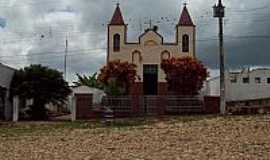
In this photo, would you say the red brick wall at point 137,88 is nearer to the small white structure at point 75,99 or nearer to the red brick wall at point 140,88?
the red brick wall at point 140,88

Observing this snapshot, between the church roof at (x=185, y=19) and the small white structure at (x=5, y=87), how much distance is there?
25424 mm

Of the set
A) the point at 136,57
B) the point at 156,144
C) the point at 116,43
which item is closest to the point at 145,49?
the point at 136,57

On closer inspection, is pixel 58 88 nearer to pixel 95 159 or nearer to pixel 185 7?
pixel 185 7

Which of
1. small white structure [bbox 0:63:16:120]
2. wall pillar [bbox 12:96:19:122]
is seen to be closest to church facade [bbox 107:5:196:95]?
small white structure [bbox 0:63:16:120]

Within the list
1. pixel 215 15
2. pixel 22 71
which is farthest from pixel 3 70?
pixel 215 15

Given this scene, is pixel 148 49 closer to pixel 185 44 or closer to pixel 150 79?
pixel 150 79

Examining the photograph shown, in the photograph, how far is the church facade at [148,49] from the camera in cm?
6956

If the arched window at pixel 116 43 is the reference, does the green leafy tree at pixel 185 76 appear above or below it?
below

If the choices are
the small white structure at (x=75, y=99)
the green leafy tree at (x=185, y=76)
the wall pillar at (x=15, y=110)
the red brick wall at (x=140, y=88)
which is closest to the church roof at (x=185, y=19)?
the red brick wall at (x=140, y=88)

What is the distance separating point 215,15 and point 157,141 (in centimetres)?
2772

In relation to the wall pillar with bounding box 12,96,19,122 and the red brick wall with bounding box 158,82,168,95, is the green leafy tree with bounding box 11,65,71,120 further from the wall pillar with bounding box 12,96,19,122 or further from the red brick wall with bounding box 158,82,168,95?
the red brick wall with bounding box 158,82,168,95

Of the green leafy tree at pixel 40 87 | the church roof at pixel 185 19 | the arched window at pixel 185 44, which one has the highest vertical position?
the church roof at pixel 185 19

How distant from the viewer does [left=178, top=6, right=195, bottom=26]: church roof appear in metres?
71.2

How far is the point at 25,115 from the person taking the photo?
51.2 metres
